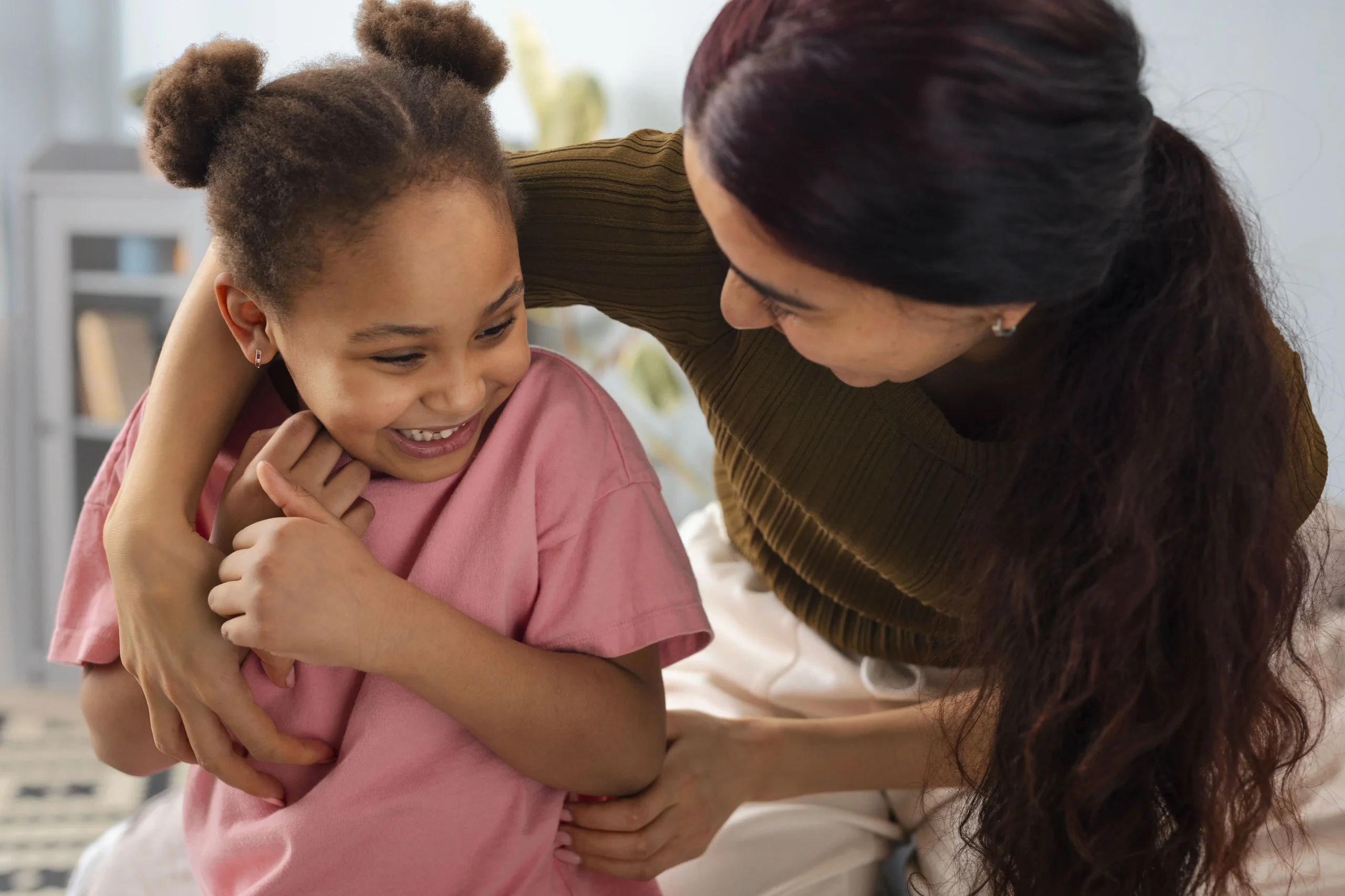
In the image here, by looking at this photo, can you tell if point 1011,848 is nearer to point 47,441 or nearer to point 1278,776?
point 1278,776

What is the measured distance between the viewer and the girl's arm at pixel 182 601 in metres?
0.92

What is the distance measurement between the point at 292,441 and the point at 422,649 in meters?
0.21

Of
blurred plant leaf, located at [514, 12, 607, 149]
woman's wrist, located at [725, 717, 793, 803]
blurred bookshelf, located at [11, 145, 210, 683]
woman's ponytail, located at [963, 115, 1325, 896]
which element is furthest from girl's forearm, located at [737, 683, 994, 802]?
blurred bookshelf, located at [11, 145, 210, 683]

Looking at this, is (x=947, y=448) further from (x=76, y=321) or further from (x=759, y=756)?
(x=76, y=321)

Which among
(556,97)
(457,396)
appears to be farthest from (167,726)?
(556,97)

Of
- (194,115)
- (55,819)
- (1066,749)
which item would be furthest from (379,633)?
(55,819)

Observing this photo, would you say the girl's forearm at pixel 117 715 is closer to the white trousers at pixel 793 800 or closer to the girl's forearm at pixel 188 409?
the girl's forearm at pixel 188 409

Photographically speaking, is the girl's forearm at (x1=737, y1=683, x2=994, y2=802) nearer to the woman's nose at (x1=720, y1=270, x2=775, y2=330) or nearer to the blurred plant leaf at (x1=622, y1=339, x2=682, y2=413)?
the woman's nose at (x1=720, y1=270, x2=775, y2=330)

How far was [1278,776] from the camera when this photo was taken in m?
1.17

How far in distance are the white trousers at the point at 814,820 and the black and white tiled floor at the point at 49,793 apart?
0.99m

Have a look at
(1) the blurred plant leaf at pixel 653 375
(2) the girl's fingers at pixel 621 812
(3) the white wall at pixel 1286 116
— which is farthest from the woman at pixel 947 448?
(1) the blurred plant leaf at pixel 653 375

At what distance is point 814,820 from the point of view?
4.00 feet

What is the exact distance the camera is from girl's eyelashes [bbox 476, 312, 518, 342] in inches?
36.1

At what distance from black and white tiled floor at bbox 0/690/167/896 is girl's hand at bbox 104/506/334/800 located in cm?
129
